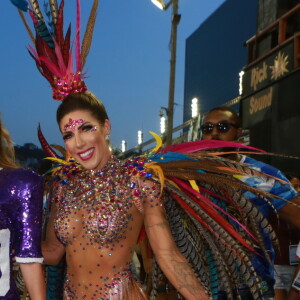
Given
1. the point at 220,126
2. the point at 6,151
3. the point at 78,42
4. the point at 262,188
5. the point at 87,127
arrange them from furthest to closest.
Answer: the point at 220,126
the point at 262,188
the point at 78,42
the point at 87,127
the point at 6,151

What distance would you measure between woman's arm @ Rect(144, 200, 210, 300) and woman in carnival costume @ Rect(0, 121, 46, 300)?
1.95 ft

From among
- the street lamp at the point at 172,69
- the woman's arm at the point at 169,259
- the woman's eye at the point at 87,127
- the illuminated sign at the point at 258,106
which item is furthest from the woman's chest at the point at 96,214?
the street lamp at the point at 172,69

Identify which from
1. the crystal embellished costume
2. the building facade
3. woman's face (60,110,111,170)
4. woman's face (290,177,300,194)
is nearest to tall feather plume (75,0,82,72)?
woman's face (60,110,111,170)

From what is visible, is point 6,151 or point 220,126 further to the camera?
point 220,126

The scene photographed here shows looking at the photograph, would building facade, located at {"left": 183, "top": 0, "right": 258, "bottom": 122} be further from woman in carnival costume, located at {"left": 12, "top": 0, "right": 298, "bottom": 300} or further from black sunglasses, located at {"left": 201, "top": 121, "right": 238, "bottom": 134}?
woman in carnival costume, located at {"left": 12, "top": 0, "right": 298, "bottom": 300}

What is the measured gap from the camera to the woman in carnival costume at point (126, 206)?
2.57 meters

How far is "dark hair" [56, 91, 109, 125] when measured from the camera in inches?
107

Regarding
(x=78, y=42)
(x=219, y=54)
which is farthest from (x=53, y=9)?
(x=219, y=54)

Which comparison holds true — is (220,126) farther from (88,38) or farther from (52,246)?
(52,246)

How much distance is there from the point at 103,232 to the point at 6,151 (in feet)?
2.20

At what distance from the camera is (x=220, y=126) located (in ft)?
14.6

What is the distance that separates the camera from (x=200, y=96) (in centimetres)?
3092

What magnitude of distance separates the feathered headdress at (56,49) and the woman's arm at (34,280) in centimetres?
106

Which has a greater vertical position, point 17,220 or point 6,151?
point 6,151
